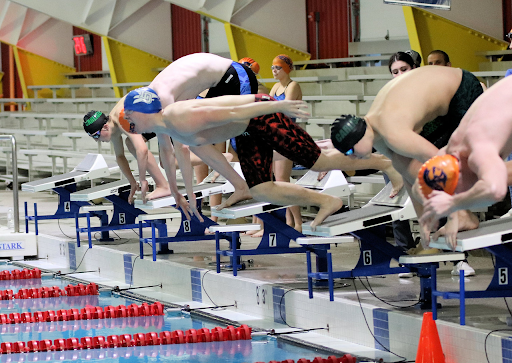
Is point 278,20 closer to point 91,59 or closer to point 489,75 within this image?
point 489,75

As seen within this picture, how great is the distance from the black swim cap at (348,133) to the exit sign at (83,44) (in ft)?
52.4

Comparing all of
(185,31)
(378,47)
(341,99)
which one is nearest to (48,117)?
(185,31)

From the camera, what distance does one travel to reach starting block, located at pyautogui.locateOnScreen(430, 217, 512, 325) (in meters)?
3.61

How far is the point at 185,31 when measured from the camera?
52.0 ft

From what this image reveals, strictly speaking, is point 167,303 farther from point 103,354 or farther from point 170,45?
point 170,45

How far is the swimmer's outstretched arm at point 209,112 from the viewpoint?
4.43m

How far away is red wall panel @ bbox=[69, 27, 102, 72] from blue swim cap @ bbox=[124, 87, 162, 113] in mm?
14567

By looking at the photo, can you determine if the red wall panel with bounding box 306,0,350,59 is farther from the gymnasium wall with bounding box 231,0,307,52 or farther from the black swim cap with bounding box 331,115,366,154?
the black swim cap with bounding box 331,115,366,154

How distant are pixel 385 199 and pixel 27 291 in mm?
3097

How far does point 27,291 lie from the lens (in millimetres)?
6457

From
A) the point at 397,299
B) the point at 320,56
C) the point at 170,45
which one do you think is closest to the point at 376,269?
the point at 397,299

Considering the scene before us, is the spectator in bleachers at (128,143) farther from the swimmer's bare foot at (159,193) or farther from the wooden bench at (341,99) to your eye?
the wooden bench at (341,99)

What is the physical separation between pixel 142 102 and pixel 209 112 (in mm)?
382

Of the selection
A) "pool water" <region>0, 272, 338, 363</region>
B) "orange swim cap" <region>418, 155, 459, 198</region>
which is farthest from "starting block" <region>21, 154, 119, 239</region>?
"orange swim cap" <region>418, 155, 459, 198</region>
